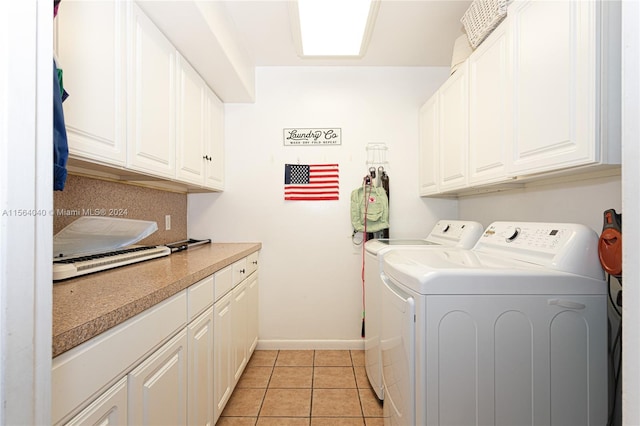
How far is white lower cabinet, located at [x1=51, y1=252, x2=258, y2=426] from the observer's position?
0.69 m

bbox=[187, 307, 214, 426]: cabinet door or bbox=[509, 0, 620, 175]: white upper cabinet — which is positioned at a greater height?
bbox=[509, 0, 620, 175]: white upper cabinet

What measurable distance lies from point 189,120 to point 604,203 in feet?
7.35

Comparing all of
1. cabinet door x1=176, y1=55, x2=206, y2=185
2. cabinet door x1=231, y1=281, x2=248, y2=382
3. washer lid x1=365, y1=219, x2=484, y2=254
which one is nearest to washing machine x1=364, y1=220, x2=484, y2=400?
washer lid x1=365, y1=219, x2=484, y2=254

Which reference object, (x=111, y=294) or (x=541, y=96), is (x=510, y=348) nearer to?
(x=541, y=96)

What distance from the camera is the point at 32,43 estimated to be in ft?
1.47

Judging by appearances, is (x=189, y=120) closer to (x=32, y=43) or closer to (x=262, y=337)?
(x=32, y=43)

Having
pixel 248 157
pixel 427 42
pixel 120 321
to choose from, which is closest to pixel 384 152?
pixel 427 42

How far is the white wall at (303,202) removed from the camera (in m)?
2.64

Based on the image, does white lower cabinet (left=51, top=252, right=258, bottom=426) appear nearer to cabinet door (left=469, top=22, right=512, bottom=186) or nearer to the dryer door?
the dryer door

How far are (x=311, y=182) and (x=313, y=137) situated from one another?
395 mm

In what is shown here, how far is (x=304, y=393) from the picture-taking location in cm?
197

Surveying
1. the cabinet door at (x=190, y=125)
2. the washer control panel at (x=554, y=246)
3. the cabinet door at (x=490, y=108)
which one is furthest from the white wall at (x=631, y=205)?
the cabinet door at (x=190, y=125)

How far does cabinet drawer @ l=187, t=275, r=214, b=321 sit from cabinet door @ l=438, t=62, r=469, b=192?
160 cm

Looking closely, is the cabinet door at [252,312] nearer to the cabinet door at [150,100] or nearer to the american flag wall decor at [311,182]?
the american flag wall decor at [311,182]
